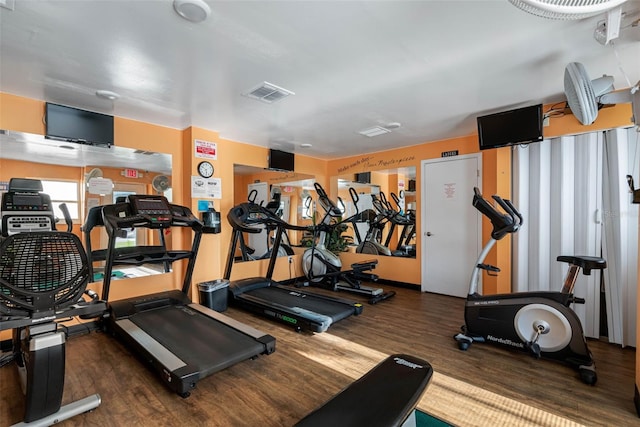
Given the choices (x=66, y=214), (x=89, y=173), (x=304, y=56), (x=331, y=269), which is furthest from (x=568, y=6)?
(x=331, y=269)

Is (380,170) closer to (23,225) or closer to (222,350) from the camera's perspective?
(222,350)

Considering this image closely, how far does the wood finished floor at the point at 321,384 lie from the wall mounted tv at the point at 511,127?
2331mm

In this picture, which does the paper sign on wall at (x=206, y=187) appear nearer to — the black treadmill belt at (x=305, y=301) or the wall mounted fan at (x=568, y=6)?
the black treadmill belt at (x=305, y=301)

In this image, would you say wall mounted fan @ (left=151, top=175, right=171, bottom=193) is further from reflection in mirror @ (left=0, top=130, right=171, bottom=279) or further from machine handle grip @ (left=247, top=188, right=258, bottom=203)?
machine handle grip @ (left=247, top=188, right=258, bottom=203)

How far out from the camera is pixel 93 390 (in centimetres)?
222

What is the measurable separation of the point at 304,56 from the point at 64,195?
3.10 m

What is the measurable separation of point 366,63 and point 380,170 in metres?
3.42

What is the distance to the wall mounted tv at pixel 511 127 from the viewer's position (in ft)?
10.8

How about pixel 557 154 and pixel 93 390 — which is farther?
pixel 557 154

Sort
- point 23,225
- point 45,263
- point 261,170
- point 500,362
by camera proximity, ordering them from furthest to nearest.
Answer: point 261,170 < point 500,362 < point 23,225 < point 45,263

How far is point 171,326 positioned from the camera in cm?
298

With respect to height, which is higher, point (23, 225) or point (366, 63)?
point (366, 63)

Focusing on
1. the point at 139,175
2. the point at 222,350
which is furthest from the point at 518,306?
the point at 139,175

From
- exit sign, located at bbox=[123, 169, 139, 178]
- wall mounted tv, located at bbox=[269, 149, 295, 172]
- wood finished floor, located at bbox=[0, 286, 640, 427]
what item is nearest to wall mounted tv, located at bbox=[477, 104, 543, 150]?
wood finished floor, located at bbox=[0, 286, 640, 427]
